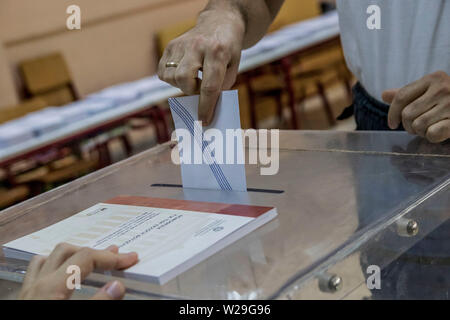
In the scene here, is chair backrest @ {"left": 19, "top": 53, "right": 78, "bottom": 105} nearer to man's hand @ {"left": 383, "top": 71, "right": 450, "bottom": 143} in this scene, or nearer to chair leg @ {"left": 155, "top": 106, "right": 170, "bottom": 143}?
chair leg @ {"left": 155, "top": 106, "right": 170, "bottom": 143}

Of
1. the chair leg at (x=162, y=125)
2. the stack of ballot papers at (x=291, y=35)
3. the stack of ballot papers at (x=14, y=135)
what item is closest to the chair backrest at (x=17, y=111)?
the stack of ballot papers at (x=14, y=135)

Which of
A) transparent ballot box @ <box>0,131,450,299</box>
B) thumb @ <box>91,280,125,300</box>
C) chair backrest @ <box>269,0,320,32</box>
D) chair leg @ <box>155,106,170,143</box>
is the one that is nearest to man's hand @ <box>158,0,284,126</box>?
transparent ballot box @ <box>0,131,450,299</box>

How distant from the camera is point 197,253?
2.61 feet

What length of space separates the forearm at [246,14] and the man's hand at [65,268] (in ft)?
2.29

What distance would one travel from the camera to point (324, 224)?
859 millimetres

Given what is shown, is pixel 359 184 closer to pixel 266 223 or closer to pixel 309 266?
pixel 266 223

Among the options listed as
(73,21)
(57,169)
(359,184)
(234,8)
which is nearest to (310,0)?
(73,21)

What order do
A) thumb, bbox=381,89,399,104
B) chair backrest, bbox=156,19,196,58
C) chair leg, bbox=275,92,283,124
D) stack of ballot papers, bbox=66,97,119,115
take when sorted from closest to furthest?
thumb, bbox=381,89,399,104
stack of ballot papers, bbox=66,97,119,115
chair leg, bbox=275,92,283,124
chair backrest, bbox=156,19,196,58

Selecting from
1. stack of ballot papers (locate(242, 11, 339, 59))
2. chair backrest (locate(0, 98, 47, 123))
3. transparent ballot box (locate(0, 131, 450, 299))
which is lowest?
chair backrest (locate(0, 98, 47, 123))

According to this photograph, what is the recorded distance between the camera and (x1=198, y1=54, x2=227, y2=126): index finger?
1.07m

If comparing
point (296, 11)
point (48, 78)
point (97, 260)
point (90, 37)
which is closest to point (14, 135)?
point (48, 78)

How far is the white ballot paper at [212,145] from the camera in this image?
106 cm

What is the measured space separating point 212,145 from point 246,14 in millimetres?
508

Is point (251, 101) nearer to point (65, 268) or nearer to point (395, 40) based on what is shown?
point (395, 40)
